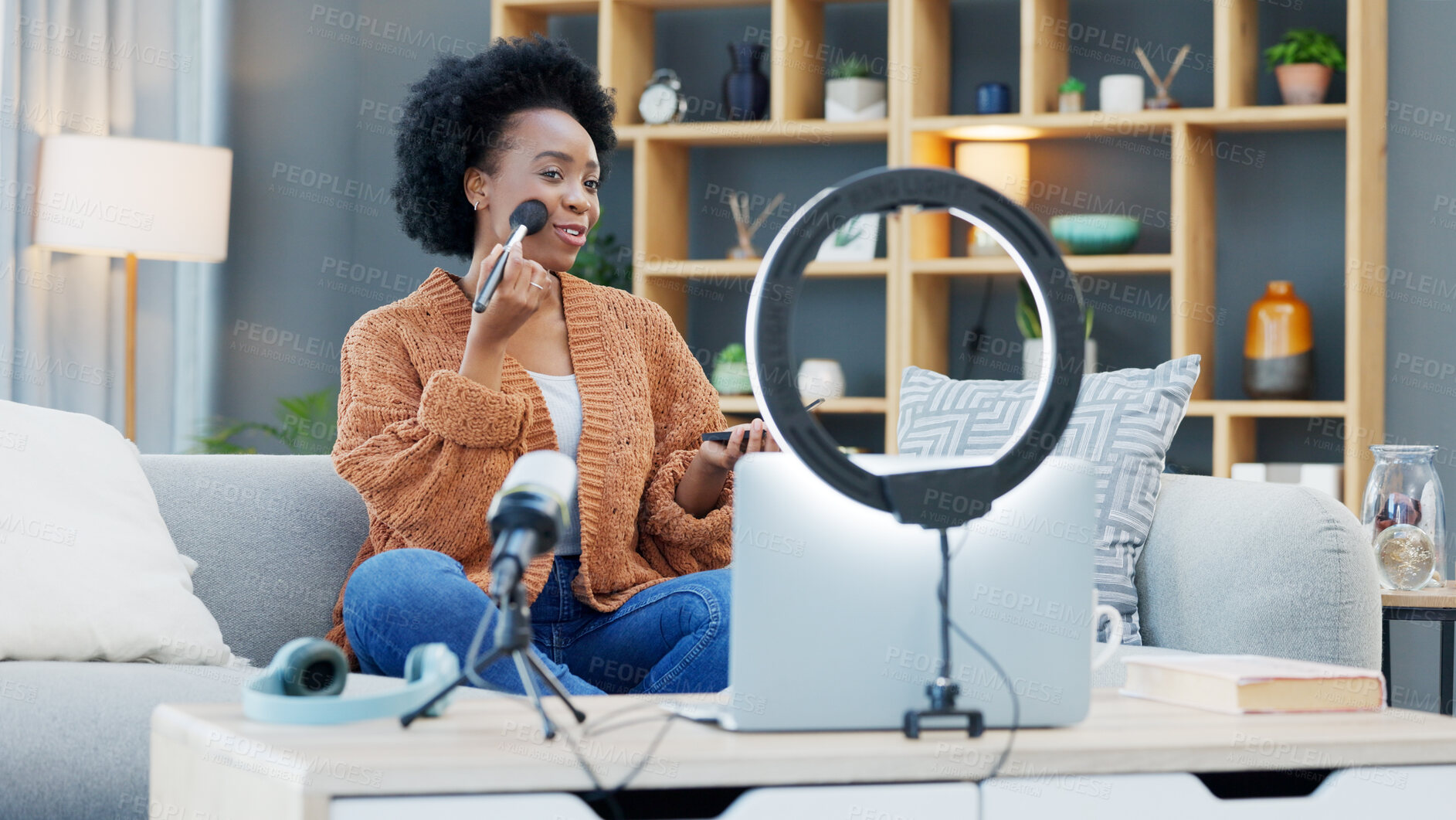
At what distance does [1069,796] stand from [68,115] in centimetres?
302

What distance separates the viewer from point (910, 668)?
0.83m

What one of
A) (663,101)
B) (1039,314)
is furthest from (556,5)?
(1039,314)

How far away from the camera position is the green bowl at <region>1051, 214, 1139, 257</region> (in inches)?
128

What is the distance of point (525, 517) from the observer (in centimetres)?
76

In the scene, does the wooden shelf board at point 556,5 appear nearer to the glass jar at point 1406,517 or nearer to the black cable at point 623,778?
the glass jar at point 1406,517

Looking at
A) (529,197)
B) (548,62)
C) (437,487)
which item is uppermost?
(548,62)

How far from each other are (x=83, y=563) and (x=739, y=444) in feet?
2.43

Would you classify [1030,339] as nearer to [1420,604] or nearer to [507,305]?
[1420,604]

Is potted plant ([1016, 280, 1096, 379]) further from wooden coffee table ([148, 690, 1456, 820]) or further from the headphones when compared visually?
the headphones

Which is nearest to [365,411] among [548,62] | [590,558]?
[590,558]

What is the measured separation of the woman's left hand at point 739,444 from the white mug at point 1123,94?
6.54ft

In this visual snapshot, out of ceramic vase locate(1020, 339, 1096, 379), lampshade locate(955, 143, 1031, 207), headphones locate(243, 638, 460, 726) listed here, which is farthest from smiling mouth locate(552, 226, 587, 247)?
lampshade locate(955, 143, 1031, 207)

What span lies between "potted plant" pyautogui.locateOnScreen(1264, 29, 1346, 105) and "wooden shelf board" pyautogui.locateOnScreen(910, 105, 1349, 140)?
5 centimetres

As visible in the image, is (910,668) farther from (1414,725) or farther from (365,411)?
(365,411)
